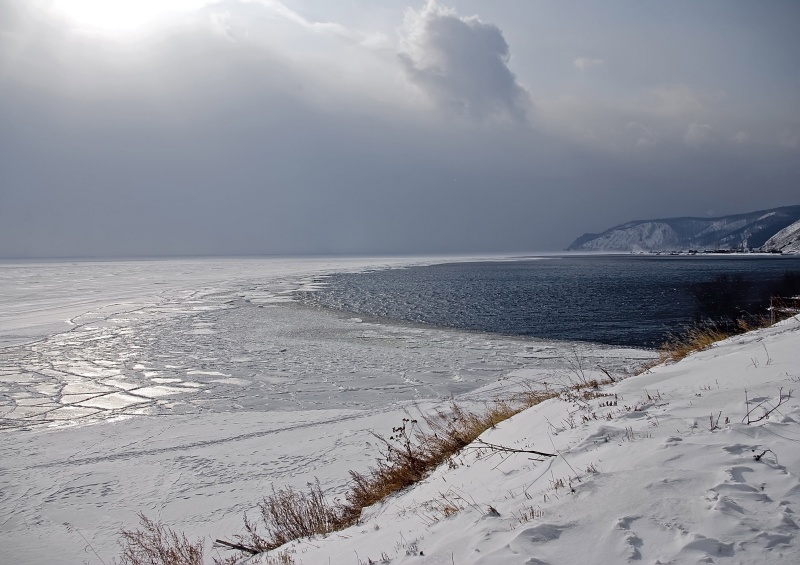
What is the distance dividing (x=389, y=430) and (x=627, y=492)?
18.4 ft

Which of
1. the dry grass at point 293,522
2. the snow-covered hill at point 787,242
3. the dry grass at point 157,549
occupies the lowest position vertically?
the dry grass at point 157,549

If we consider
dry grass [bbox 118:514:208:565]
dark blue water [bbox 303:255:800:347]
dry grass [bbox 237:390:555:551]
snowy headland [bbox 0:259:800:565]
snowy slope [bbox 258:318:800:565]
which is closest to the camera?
snowy slope [bbox 258:318:800:565]

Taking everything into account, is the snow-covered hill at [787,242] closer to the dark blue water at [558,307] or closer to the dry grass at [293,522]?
the dark blue water at [558,307]

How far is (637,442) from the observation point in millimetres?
3729

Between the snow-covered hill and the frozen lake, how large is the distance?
563ft

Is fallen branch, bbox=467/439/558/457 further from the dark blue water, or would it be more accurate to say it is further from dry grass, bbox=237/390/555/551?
the dark blue water

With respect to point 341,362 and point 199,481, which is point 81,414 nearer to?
point 199,481

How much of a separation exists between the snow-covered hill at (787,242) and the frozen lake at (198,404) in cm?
17173

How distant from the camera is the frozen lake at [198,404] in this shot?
6281 mm

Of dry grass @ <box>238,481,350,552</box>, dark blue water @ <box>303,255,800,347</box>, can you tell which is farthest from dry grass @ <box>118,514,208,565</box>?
dark blue water @ <box>303,255,800,347</box>

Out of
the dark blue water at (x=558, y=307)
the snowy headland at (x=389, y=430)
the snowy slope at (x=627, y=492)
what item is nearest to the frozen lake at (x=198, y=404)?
the snowy headland at (x=389, y=430)

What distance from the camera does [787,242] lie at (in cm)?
15700

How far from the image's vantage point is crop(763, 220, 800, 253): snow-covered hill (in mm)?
148750

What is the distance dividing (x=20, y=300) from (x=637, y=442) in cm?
3474
